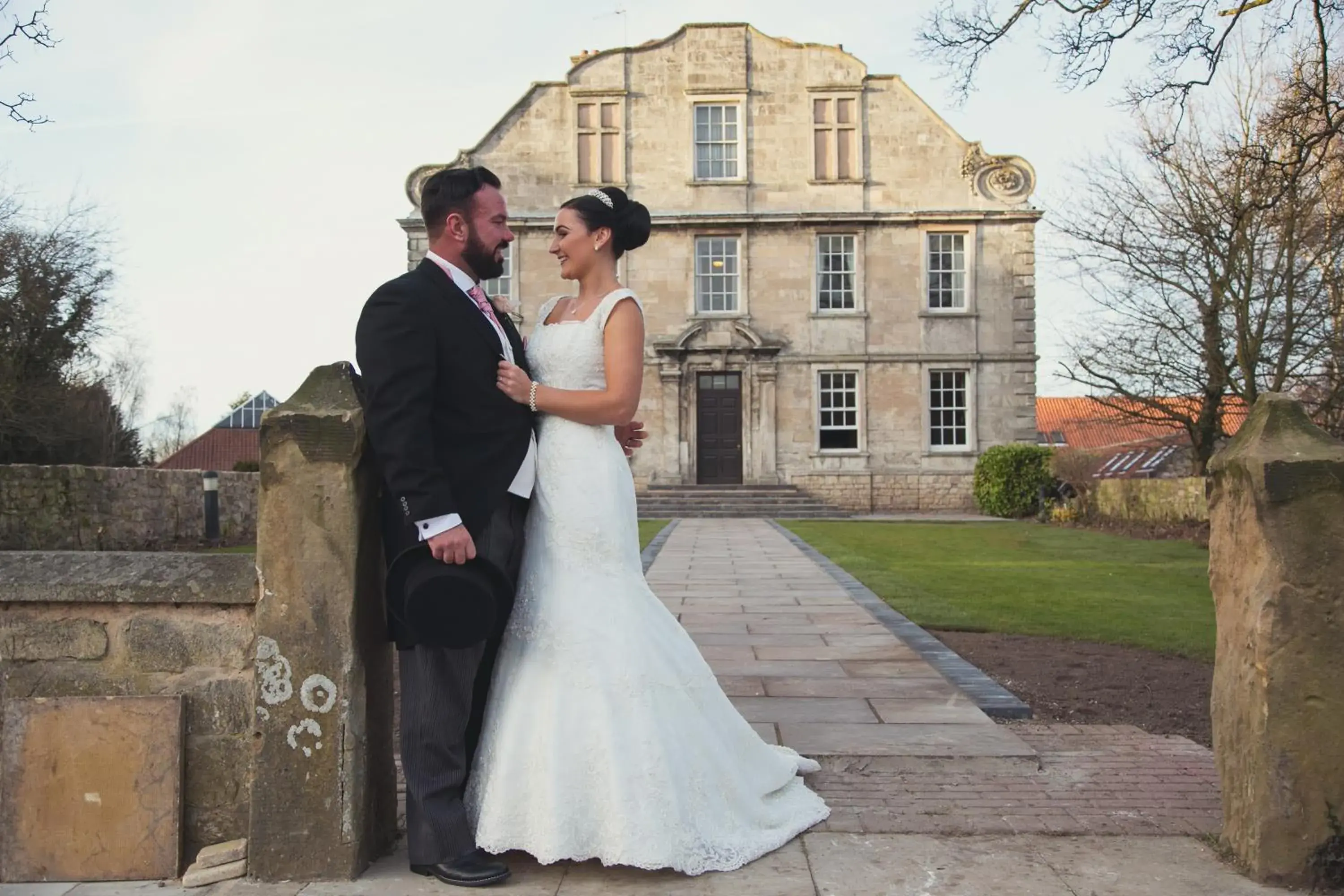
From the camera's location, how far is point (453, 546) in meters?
3.12

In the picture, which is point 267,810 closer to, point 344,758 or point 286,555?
point 344,758

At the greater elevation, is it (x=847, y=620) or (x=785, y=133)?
(x=785, y=133)

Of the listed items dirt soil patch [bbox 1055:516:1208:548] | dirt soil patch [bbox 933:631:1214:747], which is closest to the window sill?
dirt soil patch [bbox 1055:516:1208:548]

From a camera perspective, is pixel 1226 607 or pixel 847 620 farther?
pixel 847 620

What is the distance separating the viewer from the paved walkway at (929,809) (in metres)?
3.16

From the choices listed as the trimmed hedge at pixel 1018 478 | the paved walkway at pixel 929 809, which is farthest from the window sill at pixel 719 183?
the paved walkway at pixel 929 809

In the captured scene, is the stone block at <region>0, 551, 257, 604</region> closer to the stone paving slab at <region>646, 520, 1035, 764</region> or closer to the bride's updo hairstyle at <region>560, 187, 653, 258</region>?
Result: the bride's updo hairstyle at <region>560, 187, 653, 258</region>

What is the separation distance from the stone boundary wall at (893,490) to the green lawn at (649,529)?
15.7 feet

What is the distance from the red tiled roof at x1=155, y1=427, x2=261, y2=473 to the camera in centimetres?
4600

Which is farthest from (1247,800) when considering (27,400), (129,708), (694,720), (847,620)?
(27,400)

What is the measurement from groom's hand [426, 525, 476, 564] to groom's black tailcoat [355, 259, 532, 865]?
0.06 meters

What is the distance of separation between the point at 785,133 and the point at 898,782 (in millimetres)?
23800

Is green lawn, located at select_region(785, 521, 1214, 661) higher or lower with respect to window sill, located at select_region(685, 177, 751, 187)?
lower

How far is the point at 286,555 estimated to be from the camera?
3.20 metres
